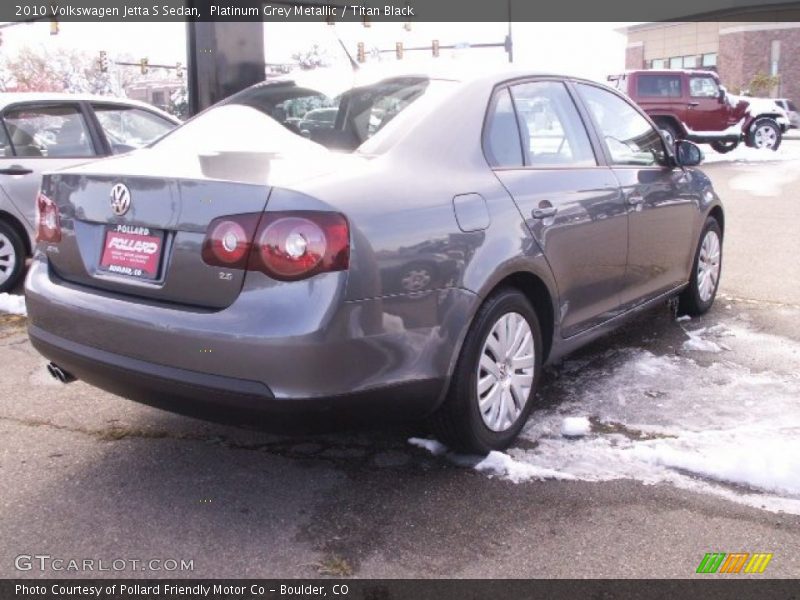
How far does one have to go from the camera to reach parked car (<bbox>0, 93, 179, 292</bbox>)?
6578mm

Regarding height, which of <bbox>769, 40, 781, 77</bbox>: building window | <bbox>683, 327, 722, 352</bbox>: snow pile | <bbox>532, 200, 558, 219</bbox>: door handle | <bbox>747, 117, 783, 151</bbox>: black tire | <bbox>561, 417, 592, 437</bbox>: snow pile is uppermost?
<bbox>769, 40, 781, 77</bbox>: building window

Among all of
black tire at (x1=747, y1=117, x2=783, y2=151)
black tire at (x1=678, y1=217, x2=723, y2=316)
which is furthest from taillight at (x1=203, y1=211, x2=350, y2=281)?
black tire at (x1=747, y1=117, x2=783, y2=151)

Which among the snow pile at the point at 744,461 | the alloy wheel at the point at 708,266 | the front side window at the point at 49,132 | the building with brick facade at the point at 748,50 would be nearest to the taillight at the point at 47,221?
the snow pile at the point at 744,461

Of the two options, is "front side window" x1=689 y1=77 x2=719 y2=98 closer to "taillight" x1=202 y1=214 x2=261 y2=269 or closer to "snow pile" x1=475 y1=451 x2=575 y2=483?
"snow pile" x1=475 y1=451 x2=575 y2=483

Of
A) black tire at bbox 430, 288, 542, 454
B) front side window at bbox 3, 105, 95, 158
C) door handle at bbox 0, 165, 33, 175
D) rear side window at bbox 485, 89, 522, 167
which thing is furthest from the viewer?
front side window at bbox 3, 105, 95, 158

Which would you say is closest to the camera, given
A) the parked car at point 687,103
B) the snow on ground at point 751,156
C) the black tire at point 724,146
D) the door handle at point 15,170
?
the door handle at point 15,170

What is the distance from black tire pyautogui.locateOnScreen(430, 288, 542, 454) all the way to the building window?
5593 cm

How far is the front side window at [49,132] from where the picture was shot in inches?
262

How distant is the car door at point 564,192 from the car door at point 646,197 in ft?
0.51

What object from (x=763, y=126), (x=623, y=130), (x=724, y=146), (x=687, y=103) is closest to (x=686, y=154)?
(x=623, y=130)

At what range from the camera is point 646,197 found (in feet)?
15.0

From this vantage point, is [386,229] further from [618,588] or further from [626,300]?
[626,300]

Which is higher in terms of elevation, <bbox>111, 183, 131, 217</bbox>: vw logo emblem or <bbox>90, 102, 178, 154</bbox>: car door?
<bbox>90, 102, 178, 154</bbox>: car door

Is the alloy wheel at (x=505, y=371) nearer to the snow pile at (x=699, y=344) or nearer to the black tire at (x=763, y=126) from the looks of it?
the snow pile at (x=699, y=344)
